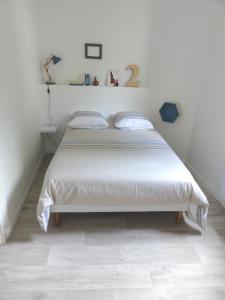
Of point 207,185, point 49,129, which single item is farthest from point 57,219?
point 207,185

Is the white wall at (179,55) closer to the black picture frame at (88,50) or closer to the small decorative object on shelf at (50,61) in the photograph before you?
the black picture frame at (88,50)

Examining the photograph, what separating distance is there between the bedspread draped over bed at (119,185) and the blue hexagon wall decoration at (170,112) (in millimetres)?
1258

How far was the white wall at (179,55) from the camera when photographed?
105 inches

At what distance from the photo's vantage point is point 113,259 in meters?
1.58

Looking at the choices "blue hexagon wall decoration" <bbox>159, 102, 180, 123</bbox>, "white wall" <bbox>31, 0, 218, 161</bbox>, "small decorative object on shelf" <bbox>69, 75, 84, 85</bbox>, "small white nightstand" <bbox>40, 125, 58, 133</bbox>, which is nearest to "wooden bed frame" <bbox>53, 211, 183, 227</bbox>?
"small white nightstand" <bbox>40, 125, 58, 133</bbox>

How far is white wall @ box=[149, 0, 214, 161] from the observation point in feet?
8.79

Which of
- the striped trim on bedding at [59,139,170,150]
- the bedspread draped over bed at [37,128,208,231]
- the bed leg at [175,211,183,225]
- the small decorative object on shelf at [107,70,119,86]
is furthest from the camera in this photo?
the small decorative object on shelf at [107,70,119,86]

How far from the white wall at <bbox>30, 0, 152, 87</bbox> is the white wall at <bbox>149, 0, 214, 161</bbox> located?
19cm

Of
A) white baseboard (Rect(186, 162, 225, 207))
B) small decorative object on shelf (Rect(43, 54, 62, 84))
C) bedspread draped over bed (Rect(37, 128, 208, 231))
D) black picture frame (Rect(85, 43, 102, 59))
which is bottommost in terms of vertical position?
white baseboard (Rect(186, 162, 225, 207))

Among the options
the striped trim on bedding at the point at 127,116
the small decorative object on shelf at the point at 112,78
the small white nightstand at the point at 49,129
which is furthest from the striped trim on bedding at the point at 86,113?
the small decorative object on shelf at the point at 112,78

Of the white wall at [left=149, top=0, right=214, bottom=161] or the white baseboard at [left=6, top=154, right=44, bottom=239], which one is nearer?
the white baseboard at [left=6, top=154, right=44, bottom=239]

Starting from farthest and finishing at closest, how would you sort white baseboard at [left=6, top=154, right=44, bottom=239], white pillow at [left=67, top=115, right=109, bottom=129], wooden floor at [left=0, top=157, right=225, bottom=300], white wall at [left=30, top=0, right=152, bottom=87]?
white pillow at [left=67, top=115, right=109, bottom=129] → white wall at [left=30, top=0, right=152, bottom=87] → white baseboard at [left=6, top=154, right=44, bottom=239] → wooden floor at [left=0, top=157, right=225, bottom=300]

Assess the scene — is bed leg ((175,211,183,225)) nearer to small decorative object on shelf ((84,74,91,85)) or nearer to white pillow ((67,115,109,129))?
white pillow ((67,115,109,129))

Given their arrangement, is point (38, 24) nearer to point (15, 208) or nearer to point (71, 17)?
point (71, 17)
